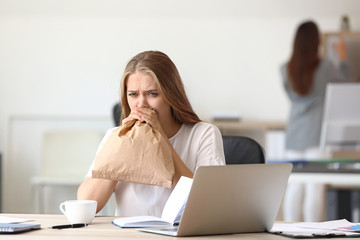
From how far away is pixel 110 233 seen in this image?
46.0 inches

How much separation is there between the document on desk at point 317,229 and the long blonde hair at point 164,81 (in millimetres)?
524

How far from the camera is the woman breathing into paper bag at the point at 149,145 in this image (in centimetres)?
153

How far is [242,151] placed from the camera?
1.85 metres

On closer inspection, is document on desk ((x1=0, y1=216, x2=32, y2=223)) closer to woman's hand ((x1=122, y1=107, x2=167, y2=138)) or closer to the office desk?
woman's hand ((x1=122, y1=107, x2=167, y2=138))

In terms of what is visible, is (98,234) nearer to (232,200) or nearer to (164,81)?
(232,200)

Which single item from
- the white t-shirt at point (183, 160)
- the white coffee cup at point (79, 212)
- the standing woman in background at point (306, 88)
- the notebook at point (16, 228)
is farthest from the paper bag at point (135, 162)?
the standing woman in background at point (306, 88)

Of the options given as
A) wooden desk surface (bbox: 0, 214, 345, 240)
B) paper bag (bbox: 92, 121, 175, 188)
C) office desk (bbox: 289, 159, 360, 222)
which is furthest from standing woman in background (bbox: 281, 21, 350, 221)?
wooden desk surface (bbox: 0, 214, 345, 240)

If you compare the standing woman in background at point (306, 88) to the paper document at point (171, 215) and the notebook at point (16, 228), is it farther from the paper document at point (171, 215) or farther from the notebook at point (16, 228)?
the notebook at point (16, 228)

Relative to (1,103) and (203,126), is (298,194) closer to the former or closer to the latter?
(203,126)

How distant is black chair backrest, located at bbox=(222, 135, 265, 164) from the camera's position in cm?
182

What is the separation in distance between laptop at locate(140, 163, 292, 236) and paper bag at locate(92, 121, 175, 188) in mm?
300

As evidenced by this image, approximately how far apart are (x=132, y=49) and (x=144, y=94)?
358cm

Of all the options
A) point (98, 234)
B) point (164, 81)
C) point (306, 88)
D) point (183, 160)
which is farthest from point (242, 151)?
point (306, 88)

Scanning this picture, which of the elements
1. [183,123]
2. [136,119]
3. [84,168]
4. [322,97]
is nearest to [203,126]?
[183,123]
